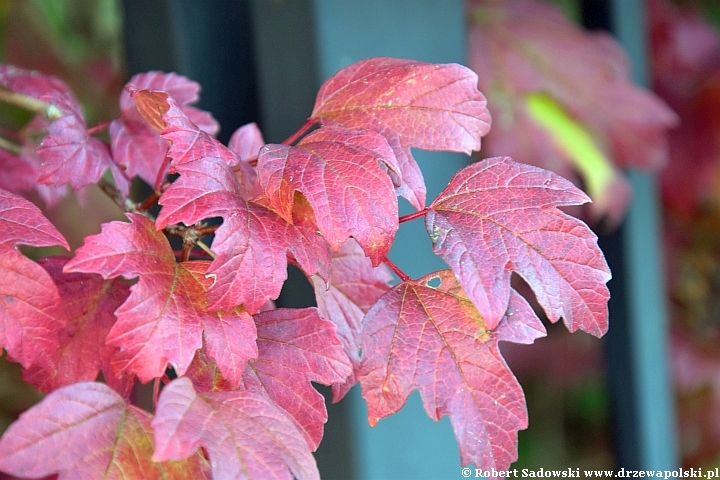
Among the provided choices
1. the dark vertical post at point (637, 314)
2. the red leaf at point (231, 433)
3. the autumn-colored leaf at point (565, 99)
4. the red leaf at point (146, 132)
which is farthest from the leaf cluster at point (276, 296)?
the dark vertical post at point (637, 314)

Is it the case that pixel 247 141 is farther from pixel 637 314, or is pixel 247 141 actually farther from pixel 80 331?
pixel 637 314

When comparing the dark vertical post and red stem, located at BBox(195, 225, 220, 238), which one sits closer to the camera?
red stem, located at BBox(195, 225, 220, 238)

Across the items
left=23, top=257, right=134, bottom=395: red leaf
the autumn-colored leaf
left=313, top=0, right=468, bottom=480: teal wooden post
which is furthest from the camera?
the autumn-colored leaf

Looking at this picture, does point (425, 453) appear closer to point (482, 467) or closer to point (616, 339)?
point (482, 467)

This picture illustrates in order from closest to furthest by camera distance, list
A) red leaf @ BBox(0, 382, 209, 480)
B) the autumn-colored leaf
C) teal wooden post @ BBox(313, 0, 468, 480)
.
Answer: red leaf @ BBox(0, 382, 209, 480)
teal wooden post @ BBox(313, 0, 468, 480)
the autumn-colored leaf

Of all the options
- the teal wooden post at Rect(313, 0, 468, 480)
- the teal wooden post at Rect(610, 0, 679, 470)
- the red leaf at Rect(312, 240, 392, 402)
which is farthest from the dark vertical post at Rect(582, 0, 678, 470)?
the red leaf at Rect(312, 240, 392, 402)

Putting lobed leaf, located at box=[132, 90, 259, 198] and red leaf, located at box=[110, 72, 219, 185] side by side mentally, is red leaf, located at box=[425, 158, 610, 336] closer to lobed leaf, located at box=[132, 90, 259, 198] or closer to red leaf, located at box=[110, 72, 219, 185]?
lobed leaf, located at box=[132, 90, 259, 198]

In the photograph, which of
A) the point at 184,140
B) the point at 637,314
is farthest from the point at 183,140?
the point at 637,314
